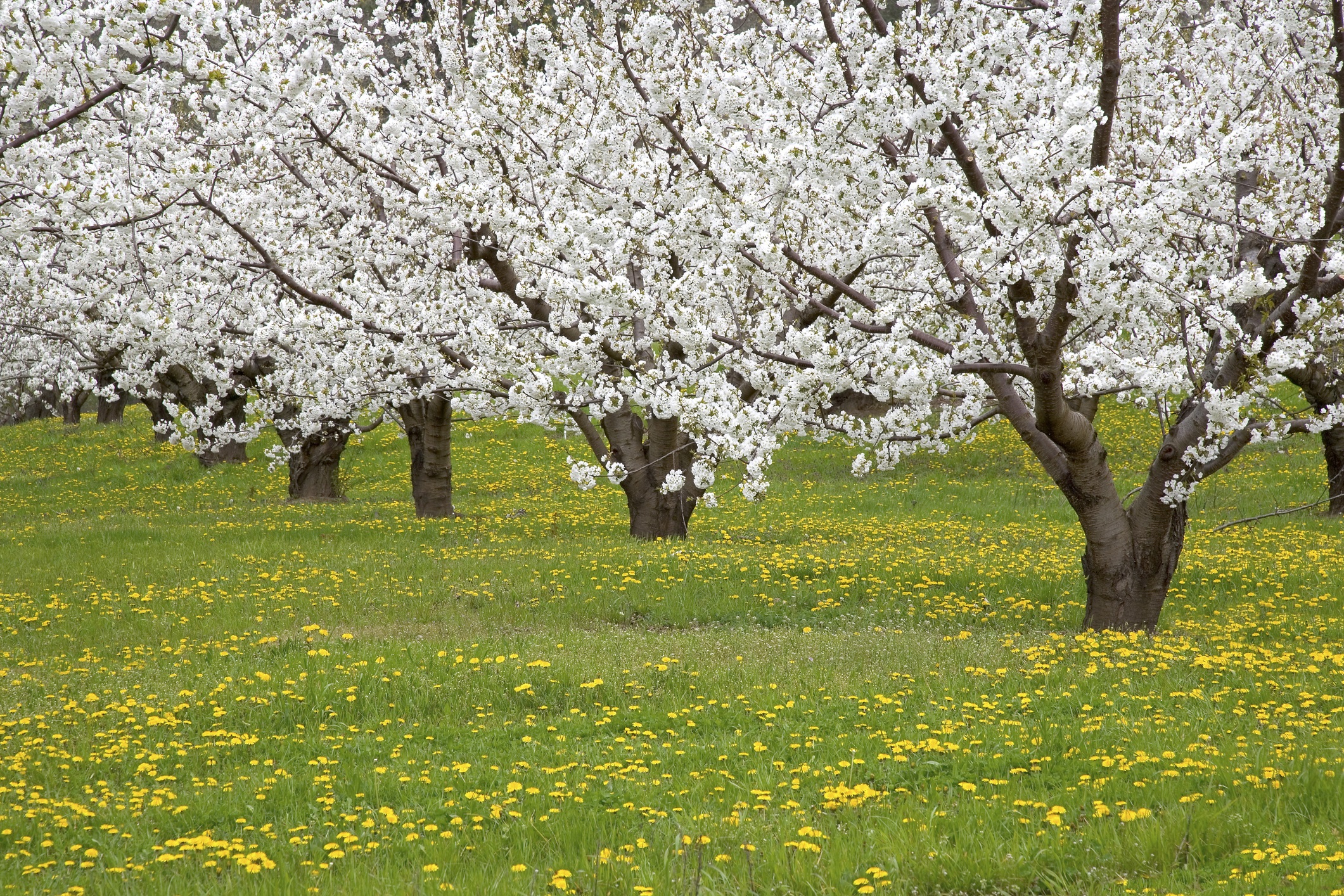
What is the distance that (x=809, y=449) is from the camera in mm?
29500

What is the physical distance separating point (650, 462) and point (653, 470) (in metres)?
1.09

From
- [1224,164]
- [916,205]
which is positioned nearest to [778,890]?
[916,205]

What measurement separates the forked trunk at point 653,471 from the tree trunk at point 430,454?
417cm

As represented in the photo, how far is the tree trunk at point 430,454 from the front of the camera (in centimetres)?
1922

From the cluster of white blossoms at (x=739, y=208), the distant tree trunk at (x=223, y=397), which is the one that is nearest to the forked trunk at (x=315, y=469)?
the distant tree trunk at (x=223, y=397)

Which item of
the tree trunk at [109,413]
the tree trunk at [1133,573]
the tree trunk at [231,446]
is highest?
the tree trunk at [109,413]

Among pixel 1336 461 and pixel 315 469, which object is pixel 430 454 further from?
pixel 1336 461

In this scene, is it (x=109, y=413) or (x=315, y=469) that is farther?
(x=109, y=413)

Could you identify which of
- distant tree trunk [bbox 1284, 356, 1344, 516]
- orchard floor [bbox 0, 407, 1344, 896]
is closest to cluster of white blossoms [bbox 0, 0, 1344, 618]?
orchard floor [bbox 0, 407, 1344, 896]

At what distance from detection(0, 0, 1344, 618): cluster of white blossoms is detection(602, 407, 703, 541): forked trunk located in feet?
0.23

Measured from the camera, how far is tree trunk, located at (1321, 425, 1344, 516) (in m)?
17.8

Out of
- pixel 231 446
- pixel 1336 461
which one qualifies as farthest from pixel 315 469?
pixel 1336 461

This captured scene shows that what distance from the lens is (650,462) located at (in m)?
14.9

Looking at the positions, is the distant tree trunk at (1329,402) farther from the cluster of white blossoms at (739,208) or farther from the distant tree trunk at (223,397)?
the distant tree trunk at (223,397)
